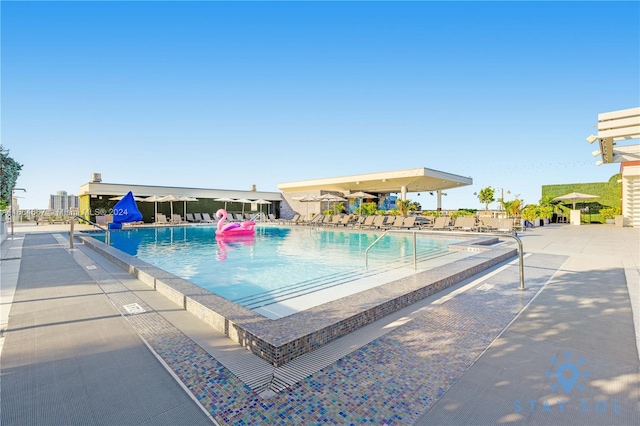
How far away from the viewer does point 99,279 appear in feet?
16.3

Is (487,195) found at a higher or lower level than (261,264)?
higher

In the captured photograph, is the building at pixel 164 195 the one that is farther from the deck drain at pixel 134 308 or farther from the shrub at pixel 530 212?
the deck drain at pixel 134 308

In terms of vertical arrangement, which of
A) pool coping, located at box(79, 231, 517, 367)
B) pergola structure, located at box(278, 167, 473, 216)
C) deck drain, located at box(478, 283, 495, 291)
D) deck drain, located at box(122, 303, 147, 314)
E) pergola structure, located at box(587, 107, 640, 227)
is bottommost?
deck drain, located at box(478, 283, 495, 291)

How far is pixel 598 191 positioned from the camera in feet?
Result: 72.6

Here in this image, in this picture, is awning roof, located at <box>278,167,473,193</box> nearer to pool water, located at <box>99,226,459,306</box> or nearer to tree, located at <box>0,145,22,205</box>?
pool water, located at <box>99,226,459,306</box>

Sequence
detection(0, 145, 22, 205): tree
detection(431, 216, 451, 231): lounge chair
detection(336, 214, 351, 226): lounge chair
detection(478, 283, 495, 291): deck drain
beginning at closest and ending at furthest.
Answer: detection(478, 283, 495, 291): deck drain < detection(0, 145, 22, 205): tree < detection(431, 216, 451, 231): lounge chair < detection(336, 214, 351, 226): lounge chair

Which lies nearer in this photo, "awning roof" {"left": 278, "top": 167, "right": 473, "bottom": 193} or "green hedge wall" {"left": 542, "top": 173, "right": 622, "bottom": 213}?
"awning roof" {"left": 278, "top": 167, "right": 473, "bottom": 193}

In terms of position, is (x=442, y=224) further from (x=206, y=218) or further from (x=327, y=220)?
(x=206, y=218)

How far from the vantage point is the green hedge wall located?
70.7ft

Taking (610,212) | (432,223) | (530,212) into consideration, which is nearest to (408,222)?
(432,223)
